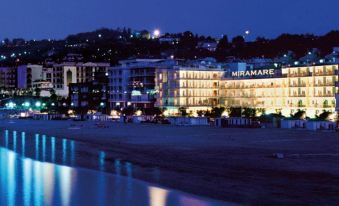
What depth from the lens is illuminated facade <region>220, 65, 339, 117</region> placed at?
72375 mm

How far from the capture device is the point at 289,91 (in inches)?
3093

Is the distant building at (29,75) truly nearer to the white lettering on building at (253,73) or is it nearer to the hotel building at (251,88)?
the hotel building at (251,88)

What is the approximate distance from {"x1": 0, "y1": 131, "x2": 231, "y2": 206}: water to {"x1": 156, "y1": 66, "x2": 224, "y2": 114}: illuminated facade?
54.3 m

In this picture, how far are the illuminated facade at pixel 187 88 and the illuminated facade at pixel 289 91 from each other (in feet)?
5.87

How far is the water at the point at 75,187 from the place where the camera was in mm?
19953

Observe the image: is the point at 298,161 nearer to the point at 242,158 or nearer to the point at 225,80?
the point at 242,158

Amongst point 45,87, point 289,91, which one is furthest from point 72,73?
point 289,91

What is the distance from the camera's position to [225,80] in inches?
3538

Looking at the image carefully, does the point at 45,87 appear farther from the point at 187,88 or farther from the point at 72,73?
the point at 187,88

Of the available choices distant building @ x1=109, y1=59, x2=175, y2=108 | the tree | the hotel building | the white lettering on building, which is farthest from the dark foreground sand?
the tree

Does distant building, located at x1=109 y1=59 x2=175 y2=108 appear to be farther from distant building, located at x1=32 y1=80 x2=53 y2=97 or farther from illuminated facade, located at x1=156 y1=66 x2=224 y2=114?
distant building, located at x1=32 y1=80 x2=53 y2=97

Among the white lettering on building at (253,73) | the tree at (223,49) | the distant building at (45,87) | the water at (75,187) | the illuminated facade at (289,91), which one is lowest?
the water at (75,187)

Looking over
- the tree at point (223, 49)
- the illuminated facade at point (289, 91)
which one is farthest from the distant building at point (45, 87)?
the illuminated facade at point (289, 91)

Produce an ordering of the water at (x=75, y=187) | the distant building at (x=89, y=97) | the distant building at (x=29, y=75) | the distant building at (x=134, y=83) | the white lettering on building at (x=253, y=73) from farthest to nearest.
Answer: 1. the distant building at (x=29, y=75)
2. the distant building at (x=89, y=97)
3. the distant building at (x=134, y=83)
4. the white lettering on building at (x=253, y=73)
5. the water at (x=75, y=187)
